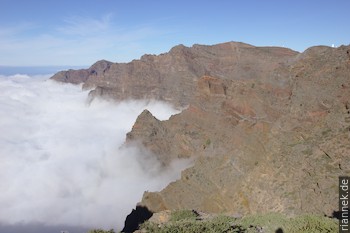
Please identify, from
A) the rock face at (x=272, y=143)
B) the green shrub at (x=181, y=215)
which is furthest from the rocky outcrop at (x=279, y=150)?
the green shrub at (x=181, y=215)

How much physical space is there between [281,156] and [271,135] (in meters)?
4.21

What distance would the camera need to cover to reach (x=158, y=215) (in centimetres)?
3011

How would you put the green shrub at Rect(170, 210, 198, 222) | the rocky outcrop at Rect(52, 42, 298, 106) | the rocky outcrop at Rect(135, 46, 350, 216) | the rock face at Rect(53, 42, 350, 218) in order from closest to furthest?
the green shrub at Rect(170, 210, 198, 222)
the rocky outcrop at Rect(135, 46, 350, 216)
the rock face at Rect(53, 42, 350, 218)
the rocky outcrop at Rect(52, 42, 298, 106)

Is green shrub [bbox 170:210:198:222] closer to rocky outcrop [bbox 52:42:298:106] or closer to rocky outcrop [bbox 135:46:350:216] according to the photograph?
A: rocky outcrop [bbox 135:46:350:216]

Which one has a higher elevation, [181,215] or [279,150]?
[279,150]

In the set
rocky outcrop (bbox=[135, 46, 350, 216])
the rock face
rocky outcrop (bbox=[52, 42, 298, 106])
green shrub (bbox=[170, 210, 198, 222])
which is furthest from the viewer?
rocky outcrop (bbox=[52, 42, 298, 106])

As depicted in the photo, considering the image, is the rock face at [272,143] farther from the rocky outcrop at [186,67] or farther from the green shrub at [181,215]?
the rocky outcrop at [186,67]

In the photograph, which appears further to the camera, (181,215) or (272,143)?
(272,143)

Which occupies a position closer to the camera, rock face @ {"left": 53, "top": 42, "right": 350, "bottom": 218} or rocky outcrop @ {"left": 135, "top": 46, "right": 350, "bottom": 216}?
rocky outcrop @ {"left": 135, "top": 46, "right": 350, "bottom": 216}

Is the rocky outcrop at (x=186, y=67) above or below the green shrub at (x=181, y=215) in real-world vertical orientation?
above

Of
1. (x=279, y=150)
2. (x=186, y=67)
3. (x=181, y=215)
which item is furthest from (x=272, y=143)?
(x=186, y=67)

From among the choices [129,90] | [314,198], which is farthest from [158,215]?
[129,90]

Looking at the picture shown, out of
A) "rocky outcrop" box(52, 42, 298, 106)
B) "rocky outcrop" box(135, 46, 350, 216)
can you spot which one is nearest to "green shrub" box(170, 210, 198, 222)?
"rocky outcrop" box(135, 46, 350, 216)

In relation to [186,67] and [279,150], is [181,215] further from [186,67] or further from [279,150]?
[186,67]
